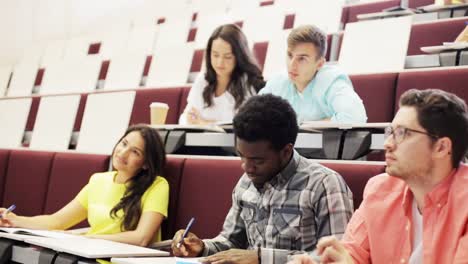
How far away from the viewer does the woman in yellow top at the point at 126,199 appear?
1.85ft

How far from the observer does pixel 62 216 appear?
0.63 m

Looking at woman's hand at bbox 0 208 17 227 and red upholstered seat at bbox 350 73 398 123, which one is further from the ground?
red upholstered seat at bbox 350 73 398 123

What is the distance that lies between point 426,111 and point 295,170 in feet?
0.39

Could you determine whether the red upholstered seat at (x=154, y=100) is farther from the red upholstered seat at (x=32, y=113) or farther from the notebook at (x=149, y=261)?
the notebook at (x=149, y=261)

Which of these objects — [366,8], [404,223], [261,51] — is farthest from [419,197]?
[366,8]

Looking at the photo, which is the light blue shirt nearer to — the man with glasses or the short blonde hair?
the short blonde hair

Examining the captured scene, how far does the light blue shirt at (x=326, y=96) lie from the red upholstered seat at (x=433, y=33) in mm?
283

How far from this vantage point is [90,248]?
1.41 feet

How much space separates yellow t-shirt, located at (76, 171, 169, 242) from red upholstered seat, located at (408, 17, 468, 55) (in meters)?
0.45

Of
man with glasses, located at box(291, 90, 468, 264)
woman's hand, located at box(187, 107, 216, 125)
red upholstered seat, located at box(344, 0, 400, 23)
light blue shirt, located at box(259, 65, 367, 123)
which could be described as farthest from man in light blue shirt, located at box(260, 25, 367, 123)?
red upholstered seat, located at box(344, 0, 400, 23)

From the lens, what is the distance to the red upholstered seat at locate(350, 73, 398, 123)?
0.66 metres

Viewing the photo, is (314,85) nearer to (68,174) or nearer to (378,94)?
(378,94)

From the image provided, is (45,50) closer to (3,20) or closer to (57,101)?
(3,20)

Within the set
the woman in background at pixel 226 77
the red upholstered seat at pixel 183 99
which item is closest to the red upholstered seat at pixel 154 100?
the red upholstered seat at pixel 183 99
